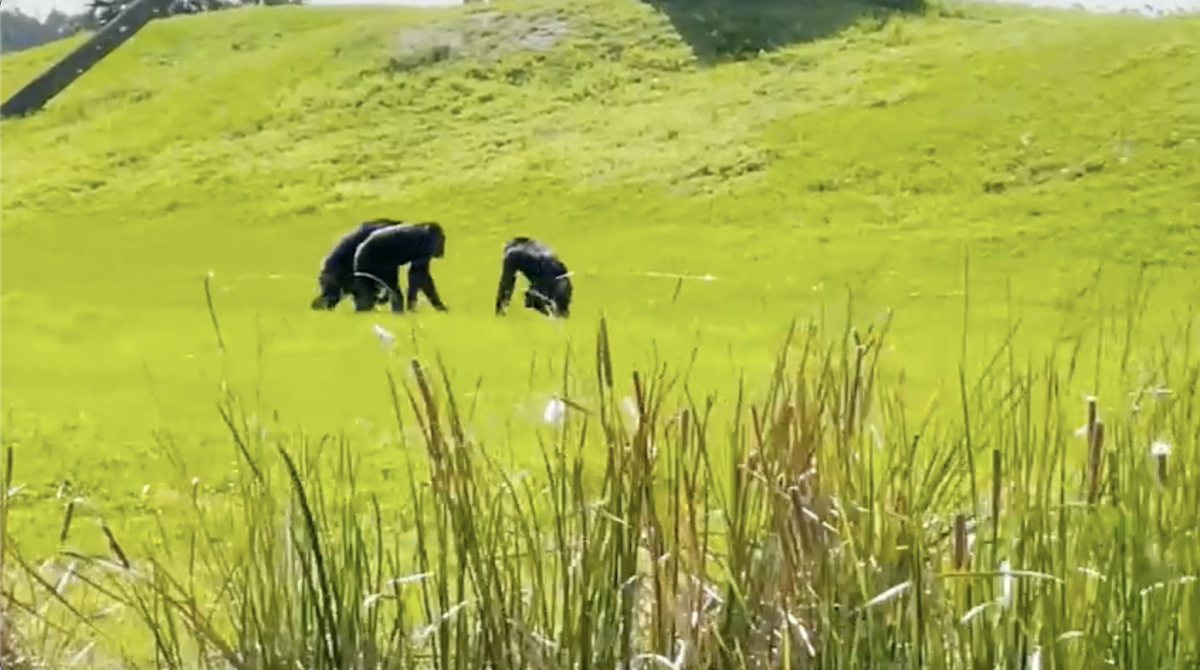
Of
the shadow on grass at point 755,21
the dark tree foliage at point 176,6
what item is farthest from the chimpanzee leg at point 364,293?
the shadow on grass at point 755,21

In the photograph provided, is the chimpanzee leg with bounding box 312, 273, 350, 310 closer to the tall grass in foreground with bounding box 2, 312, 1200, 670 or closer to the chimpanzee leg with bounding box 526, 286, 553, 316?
the chimpanzee leg with bounding box 526, 286, 553, 316

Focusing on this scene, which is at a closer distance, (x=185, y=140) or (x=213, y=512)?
(x=213, y=512)

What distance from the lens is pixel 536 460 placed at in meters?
1.50

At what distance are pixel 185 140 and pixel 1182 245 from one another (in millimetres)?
1108

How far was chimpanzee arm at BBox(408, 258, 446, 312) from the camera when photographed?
173 cm

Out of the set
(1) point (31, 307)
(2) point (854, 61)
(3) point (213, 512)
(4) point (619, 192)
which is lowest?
(3) point (213, 512)

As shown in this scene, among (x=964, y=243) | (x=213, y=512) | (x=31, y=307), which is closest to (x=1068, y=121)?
(x=964, y=243)

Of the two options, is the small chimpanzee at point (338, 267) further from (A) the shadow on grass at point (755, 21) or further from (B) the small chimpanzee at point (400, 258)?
(A) the shadow on grass at point (755, 21)

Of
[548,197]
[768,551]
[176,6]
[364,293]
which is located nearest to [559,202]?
[548,197]

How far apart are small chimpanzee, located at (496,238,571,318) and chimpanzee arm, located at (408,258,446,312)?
8cm

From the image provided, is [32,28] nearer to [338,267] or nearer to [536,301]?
[338,267]

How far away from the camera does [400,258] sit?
174 centimetres

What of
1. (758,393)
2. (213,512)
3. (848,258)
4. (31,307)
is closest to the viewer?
(758,393)

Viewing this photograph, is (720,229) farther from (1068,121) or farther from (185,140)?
(185,140)
